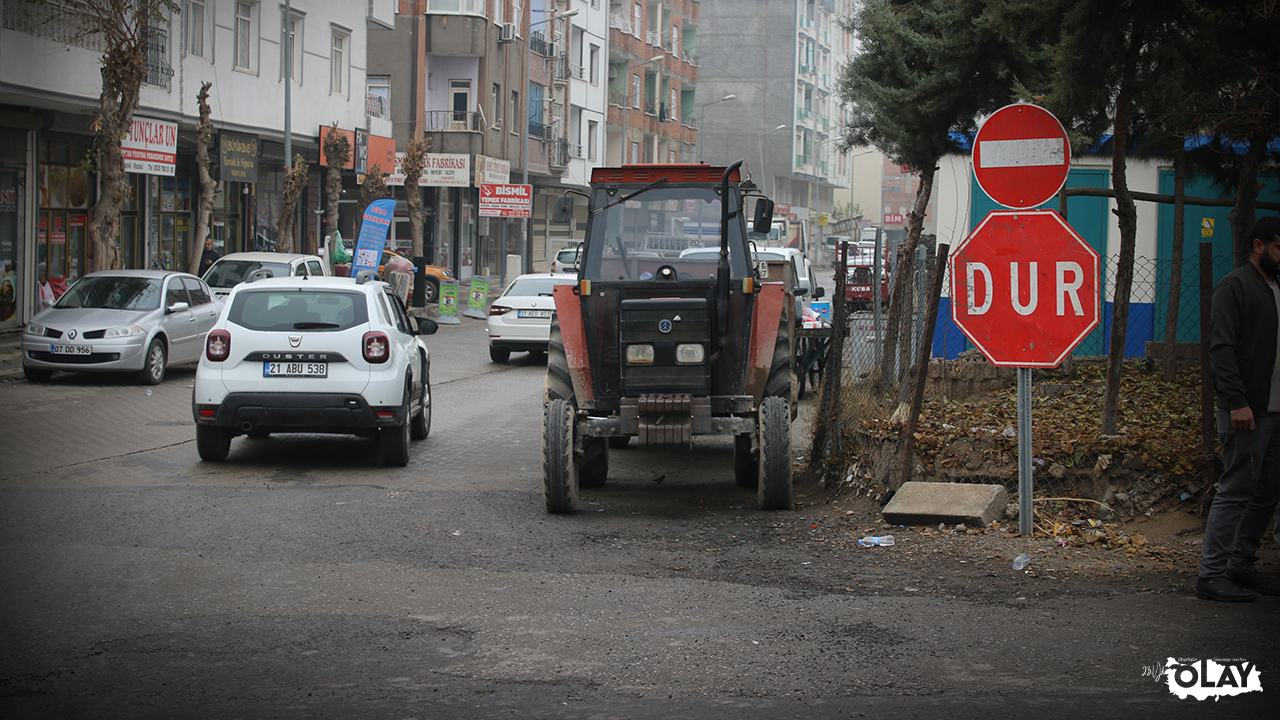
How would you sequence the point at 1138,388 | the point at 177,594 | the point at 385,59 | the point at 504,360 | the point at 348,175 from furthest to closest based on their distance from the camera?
the point at 385,59 < the point at 348,175 < the point at 504,360 < the point at 1138,388 < the point at 177,594

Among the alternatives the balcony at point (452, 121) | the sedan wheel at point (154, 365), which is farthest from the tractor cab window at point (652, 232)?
the balcony at point (452, 121)

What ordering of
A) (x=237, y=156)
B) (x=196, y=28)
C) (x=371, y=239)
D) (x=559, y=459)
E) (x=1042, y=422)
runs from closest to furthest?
(x=559, y=459) < (x=1042, y=422) < (x=196, y=28) < (x=371, y=239) < (x=237, y=156)

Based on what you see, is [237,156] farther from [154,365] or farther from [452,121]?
[452,121]

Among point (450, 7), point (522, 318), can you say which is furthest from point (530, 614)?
point (450, 7)

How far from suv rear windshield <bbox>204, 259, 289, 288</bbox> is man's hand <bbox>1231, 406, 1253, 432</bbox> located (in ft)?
58.8

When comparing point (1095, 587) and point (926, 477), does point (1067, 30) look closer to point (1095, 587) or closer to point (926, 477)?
point (926, 477)

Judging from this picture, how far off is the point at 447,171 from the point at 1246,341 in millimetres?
38627

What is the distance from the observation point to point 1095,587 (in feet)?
21.1

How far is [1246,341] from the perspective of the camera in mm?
6012

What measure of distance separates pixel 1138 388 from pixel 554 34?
43.2 metres

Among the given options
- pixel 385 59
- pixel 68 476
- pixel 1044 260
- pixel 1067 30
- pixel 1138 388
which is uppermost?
pixel 385 59

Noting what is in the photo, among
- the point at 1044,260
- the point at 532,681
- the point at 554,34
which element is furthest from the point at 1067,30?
the point at 554,34

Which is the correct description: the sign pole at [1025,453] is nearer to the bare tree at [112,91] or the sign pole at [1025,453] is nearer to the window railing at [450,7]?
the bare tree at [112,91]

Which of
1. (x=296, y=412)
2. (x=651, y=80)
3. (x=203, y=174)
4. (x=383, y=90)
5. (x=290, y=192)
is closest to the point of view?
(x=296, y=412)
